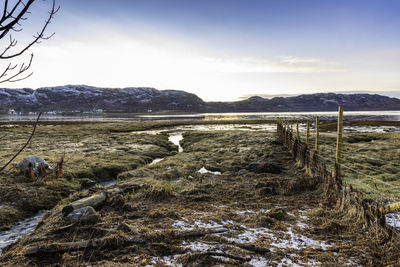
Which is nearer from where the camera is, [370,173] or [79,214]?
[79,214]

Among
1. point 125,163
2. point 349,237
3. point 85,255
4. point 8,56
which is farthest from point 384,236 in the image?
point 125,163

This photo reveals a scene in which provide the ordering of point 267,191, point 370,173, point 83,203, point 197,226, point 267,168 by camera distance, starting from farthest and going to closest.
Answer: point 267,168
point 370,173
point 267,191
point 83,203
point 197,226

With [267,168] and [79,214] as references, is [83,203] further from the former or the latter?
[267,168]

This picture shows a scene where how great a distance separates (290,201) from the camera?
883 centimetres

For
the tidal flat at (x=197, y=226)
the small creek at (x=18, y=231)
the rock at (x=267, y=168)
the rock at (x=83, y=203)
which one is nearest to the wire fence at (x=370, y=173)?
the tidal flat at (x=197, y=226)

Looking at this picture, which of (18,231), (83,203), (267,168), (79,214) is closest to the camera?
(79,214)

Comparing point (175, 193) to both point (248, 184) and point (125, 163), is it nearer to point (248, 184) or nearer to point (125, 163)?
point (248, 184)

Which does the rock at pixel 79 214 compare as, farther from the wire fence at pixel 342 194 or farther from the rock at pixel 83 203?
the wire fence at pixel 342 194

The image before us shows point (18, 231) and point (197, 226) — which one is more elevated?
point (197, 226)

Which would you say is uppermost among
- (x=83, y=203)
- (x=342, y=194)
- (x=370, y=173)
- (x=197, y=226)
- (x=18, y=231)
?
(x=342, y=194)

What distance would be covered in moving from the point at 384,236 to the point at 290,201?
360 cm

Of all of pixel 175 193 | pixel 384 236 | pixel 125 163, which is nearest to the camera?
pixel 384 236

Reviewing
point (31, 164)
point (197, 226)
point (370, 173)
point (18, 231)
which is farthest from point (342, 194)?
point (31, 164)

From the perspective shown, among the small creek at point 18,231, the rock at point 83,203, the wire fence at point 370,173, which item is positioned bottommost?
the small creek at point 18,231
